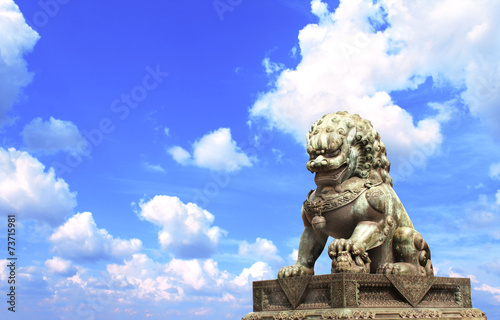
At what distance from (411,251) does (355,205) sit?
3.50 feet

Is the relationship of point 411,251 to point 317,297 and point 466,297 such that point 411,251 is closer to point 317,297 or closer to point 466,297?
point 466,297

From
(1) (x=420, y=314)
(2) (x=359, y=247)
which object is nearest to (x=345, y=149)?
(2) (x=359, y=247)

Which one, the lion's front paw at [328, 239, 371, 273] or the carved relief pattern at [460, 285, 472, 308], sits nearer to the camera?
the lion's front paw at [328, 239, 371, 273]

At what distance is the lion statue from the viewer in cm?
809

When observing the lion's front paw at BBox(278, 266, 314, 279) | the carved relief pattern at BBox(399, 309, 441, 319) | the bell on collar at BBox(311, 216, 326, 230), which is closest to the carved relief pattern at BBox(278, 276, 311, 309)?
the lion's front paw at BBox(278, 266, 314, 279)

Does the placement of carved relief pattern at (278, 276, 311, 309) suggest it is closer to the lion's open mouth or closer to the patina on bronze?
the patina on bronze

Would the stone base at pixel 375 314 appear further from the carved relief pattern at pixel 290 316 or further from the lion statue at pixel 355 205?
the lion statue at pixel 355 205

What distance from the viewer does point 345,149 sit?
8289 mm

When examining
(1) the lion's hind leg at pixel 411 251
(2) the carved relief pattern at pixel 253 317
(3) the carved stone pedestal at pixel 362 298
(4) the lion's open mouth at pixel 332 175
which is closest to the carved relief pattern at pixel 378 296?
(3) the carved stone pedestal at pixel 362 298

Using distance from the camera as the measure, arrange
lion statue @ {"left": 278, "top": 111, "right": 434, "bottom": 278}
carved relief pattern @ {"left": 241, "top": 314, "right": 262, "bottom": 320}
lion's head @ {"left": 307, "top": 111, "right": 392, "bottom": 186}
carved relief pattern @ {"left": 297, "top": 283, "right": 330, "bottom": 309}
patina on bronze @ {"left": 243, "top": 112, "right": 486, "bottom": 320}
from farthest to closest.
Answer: lion's head @ {"left": 307, "top": 111, "right": 392, "bottom": 186}, lion statue @ {"left": 278, "top": 111, "right": 434, "bottom": 278}, carved relief pattern @ {"left": 241, "top": 314, "right": 262, "bottom": 320}, patina on bronze @ {"left": 243, "top": 112, "right": 486, "bottom": 320}, carved relief pattern @ {"left": 297, "top": 283, "right": 330, "bottom": 309}

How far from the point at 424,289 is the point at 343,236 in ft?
4.39

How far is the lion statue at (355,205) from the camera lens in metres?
8.09

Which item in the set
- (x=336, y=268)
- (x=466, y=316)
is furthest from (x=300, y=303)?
(x=466, y=316)

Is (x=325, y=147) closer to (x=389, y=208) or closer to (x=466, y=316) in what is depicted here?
(x=389, y=208)
